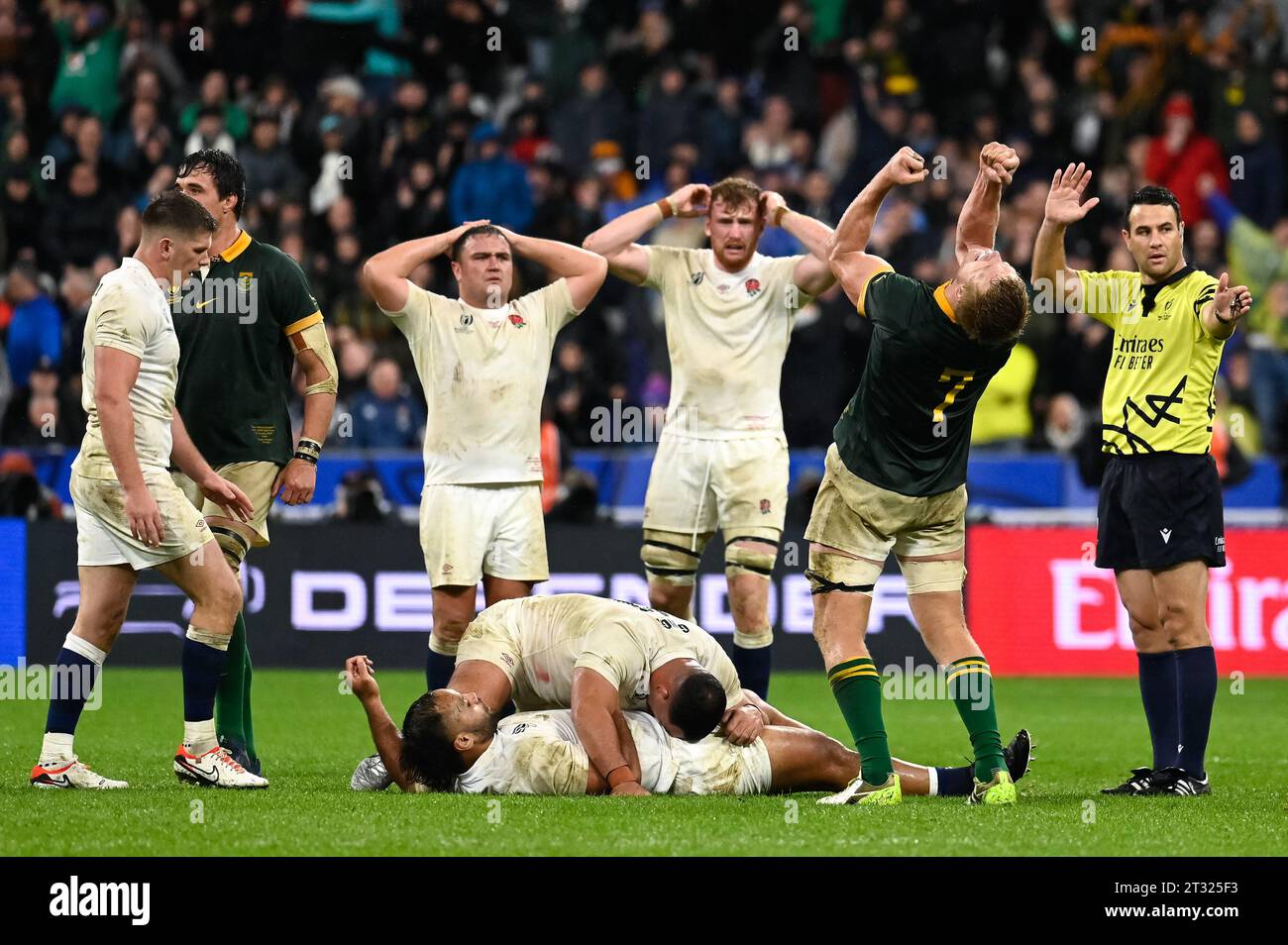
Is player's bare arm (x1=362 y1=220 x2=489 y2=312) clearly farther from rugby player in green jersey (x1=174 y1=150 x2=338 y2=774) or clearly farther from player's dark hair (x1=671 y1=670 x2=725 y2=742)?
player's dark hair (x1=671 y1=670 x2=725 y2=742)

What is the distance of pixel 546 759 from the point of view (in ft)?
25.0

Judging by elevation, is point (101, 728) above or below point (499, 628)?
below

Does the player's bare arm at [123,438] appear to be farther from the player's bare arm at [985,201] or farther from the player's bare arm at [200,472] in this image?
the player's bare arm at [985,201]

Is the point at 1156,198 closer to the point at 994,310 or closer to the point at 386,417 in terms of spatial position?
the point at 994,310

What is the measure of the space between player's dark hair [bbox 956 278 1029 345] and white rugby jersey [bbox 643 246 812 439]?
248 centimetres

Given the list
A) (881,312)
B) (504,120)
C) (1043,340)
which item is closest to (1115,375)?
(881,312)

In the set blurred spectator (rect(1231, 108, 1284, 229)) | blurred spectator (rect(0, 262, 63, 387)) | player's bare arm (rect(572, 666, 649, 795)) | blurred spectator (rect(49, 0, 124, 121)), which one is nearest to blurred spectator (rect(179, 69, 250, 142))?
blurred spectator (rect(49, 0, 124, 121))

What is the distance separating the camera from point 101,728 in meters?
10.6

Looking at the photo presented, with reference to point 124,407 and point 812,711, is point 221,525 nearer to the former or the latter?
point 124,407

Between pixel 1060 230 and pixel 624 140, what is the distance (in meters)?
10.9

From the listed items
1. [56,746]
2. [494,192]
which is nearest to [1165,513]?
[56,746]

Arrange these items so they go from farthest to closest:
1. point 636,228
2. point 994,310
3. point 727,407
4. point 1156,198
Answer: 1. point 727,407
2. point 636,228
3. point 1156,198
4. point 994,310

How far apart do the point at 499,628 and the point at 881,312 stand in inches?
81.9

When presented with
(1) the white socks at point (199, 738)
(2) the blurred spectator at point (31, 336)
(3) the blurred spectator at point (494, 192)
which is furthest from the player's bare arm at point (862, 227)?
(2) the blurred spectator at point (31, 336)
